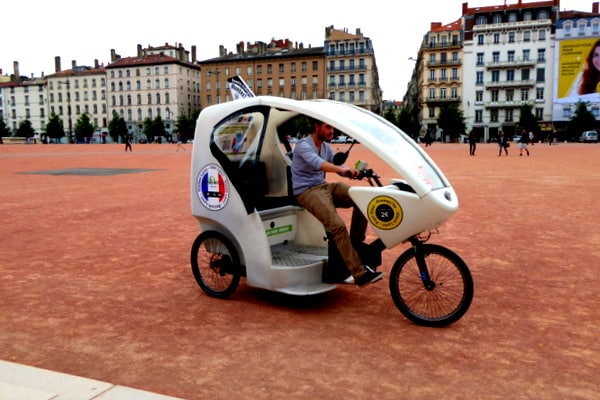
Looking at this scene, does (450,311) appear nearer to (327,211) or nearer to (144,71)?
(327,211)

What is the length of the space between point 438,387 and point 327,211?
5.99ft

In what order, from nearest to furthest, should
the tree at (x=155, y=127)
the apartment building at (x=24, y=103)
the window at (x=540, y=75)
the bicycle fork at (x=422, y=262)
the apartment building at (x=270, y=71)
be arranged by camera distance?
the bicycle fork at (x=422, y=262) < the window at (x=540, y=75) < the apartment building at (x=270, y=71) < the tree at (x=155, y=127) < the apartment building at (x=24, y=103)

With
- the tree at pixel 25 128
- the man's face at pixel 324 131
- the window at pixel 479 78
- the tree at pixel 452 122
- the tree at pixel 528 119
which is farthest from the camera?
the tree at pixel 25 128

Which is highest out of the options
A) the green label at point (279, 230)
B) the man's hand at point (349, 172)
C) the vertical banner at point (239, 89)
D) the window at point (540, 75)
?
the window at point (540, 75)

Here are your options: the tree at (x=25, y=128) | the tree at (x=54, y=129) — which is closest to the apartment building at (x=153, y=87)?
the tree at (x=54, y=129)

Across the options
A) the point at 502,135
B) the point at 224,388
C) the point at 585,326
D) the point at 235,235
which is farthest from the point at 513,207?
the point at 502,135

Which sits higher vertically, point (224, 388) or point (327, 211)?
point (327, 211)

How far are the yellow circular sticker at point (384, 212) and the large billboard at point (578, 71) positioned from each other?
85221 mm

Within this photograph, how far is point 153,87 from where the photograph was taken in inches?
4345

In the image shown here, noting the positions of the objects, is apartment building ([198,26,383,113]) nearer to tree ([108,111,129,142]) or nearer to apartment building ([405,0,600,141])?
apartment building ([405,0,600,141])

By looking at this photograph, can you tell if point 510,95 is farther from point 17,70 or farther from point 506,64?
point 17,70

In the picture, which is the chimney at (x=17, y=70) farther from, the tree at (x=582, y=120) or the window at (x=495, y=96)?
the tree at (x=582, y=120)

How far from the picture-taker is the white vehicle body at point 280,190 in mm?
4141

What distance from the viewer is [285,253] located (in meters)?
5.32
